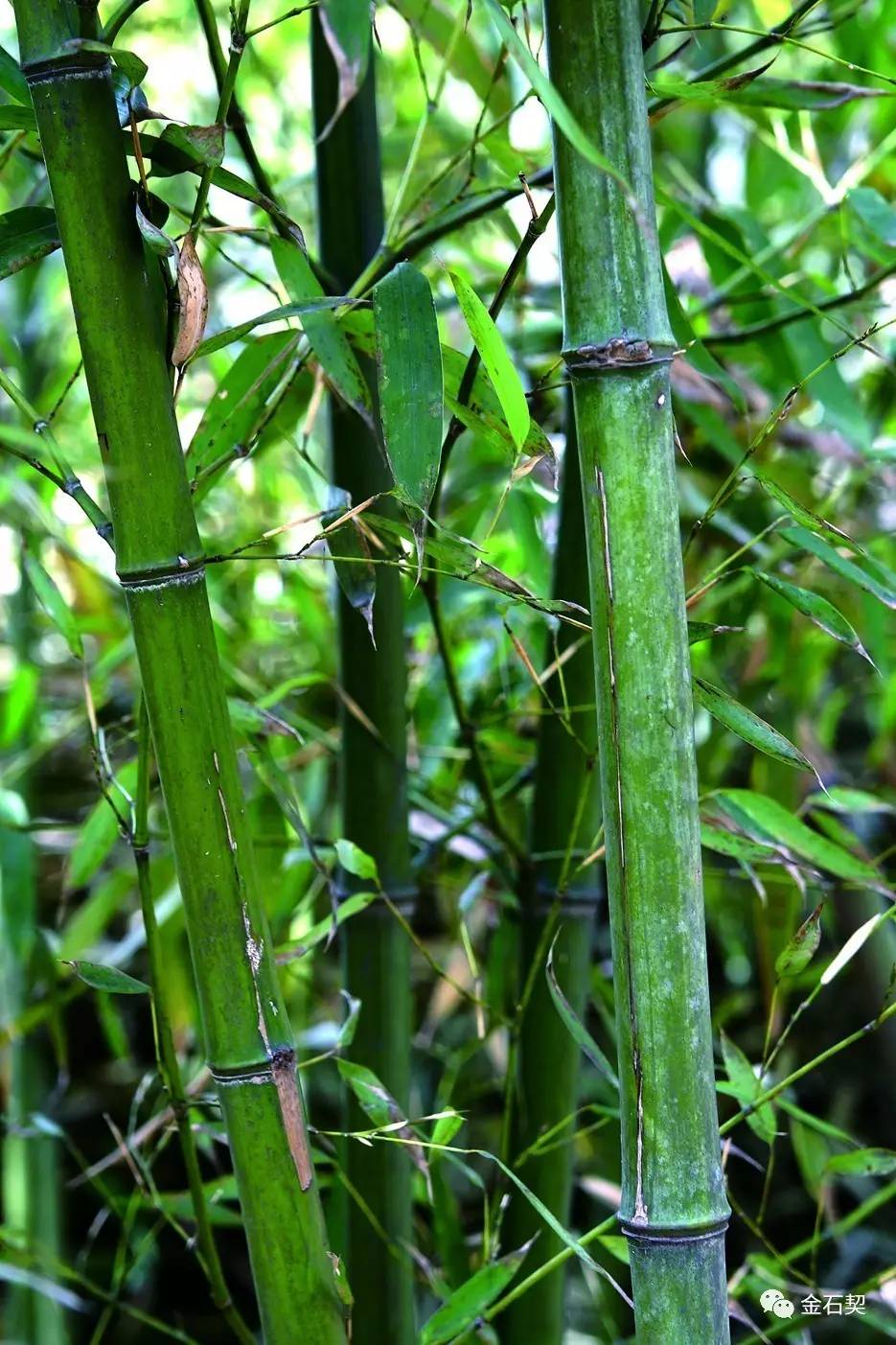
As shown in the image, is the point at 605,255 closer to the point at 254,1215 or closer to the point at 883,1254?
the point at 254,1215

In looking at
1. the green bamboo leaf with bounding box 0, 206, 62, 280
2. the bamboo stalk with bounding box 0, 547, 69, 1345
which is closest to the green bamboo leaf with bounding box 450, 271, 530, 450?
the green bamboo leaf with bounding box 0, 206, 62, 280

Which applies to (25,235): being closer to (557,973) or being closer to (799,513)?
(799,513)

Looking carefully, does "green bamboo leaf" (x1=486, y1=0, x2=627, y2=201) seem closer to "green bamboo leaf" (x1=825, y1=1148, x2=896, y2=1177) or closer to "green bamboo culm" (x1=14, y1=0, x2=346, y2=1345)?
"green bamboo culm" (x1=14, y1=0, x2=346, y2=1345)

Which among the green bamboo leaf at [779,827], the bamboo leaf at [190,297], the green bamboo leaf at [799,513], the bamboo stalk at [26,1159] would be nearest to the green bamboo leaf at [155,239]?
the bamboo leaf at [190,297]

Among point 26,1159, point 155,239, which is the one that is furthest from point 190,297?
point 26,1159

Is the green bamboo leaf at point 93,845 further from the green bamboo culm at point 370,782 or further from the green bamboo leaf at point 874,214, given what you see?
the green bamboo leaf at point 874,214
